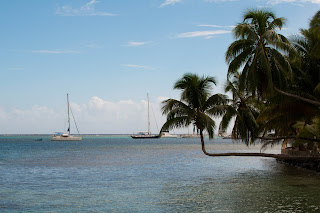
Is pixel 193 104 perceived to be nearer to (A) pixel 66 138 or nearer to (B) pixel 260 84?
(B) pixel 260 84

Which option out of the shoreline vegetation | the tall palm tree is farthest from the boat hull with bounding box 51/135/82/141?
the tall palm tree

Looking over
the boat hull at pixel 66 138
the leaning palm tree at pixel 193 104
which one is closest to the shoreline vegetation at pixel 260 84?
the leaning palm tree at pixel 193 104

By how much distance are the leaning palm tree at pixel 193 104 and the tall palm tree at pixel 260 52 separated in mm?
3192

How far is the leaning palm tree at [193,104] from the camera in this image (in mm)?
22062

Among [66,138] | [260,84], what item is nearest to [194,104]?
[260,84]

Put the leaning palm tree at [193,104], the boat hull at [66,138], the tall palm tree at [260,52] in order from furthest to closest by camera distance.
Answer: the boat hull at [66,138] < the leaning palm tree at [193,104] < the tall palm tree at [260,52]

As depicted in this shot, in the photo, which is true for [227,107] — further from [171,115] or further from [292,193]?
[292,193]

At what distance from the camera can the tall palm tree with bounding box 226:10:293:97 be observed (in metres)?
17.9

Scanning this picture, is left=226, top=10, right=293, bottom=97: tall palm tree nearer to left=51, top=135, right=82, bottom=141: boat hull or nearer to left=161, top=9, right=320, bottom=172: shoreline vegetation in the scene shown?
left=161, top=9, right=320, bottom=172: shoreline vegetation

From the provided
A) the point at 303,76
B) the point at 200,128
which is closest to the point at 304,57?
the point at 303,76

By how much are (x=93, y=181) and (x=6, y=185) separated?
661cm

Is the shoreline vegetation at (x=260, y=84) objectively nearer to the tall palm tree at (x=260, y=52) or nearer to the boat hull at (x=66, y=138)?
the tall palm tree at (x=260, y=52)

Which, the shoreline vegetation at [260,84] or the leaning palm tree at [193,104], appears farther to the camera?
the leaning palm tree at [193,104]

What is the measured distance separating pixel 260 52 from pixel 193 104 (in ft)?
19.5
